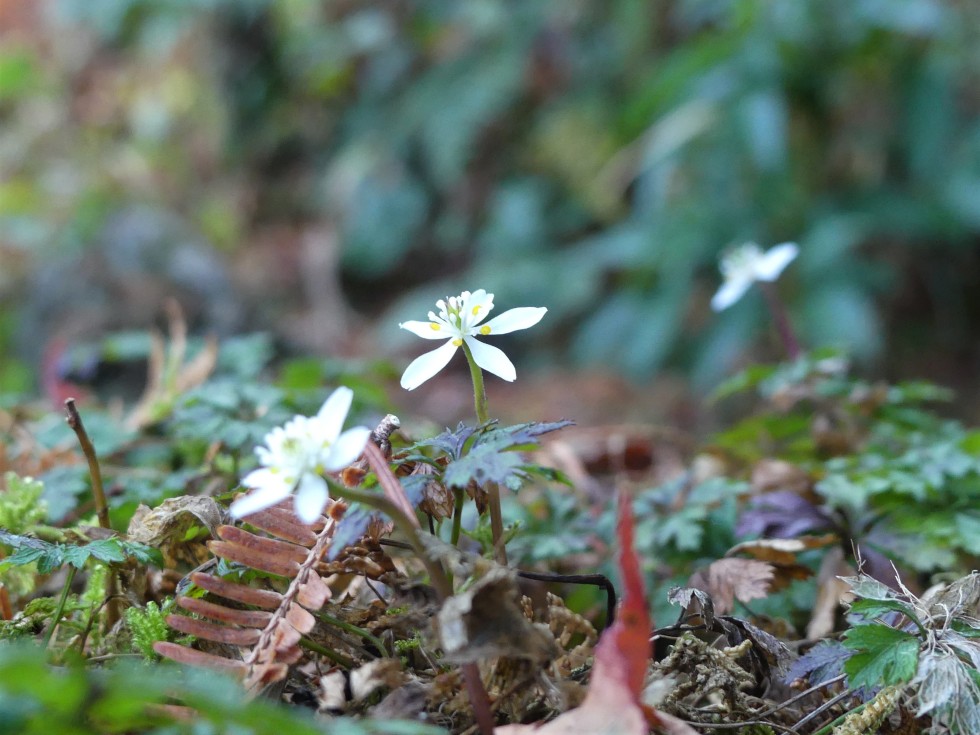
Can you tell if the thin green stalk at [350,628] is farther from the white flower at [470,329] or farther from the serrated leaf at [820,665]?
the serrated leaf at [820,665]

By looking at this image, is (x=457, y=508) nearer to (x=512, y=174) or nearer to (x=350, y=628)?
(x=350, y=628)

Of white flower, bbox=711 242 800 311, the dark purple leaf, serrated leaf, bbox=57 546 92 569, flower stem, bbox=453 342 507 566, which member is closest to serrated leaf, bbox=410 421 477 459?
flower stem, bbox=453 342 507 566

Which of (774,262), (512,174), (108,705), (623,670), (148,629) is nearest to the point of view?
(108,705)

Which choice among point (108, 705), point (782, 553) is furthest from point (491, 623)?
point (782, 553)

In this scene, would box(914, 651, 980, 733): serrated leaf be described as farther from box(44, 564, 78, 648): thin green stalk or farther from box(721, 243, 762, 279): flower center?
box(721, 243, 762, 279): flower center

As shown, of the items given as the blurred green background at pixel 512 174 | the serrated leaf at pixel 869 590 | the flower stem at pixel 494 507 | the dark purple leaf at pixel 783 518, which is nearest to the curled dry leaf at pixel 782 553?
the dark purple leaf at pixel 783 518

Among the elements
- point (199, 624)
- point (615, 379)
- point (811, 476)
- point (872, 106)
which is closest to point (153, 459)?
point (199, 624)
